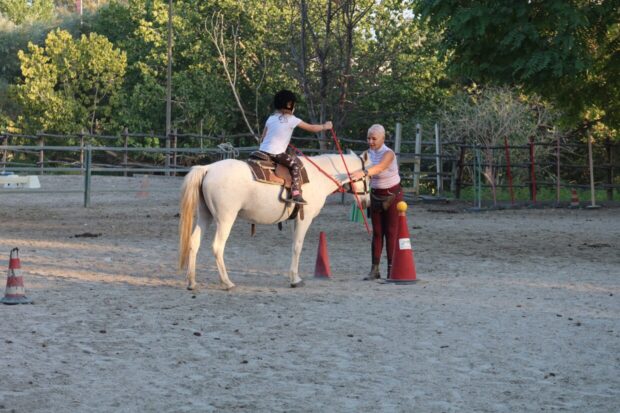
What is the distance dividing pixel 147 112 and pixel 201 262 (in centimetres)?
3982

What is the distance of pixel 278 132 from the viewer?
11.3 m

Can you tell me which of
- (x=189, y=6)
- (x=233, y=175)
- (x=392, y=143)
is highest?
(x=189, y=6)

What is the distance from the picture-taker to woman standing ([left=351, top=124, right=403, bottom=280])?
12.1 metres

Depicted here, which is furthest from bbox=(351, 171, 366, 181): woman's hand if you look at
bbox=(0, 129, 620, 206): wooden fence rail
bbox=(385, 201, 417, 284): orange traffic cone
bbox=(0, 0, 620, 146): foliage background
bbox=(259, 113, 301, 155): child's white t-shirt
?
bbox=(0, 0, 620, 146): foliage background

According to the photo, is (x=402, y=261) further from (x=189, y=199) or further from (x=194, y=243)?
(x=189, y=199)

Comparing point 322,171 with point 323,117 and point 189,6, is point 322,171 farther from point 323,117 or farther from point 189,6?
point 189,6

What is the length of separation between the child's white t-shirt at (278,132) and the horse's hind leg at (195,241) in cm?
91

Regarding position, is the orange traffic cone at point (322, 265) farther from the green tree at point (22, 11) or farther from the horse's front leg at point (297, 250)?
the green tree at point (22, 11)

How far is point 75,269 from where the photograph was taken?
1277cm

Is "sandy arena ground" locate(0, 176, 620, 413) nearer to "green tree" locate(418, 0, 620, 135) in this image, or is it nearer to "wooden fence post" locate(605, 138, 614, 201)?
"green tree" locate(418, 0, 620, 135)

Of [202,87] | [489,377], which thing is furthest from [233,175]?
[202,87]

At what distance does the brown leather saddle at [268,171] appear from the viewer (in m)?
11.2

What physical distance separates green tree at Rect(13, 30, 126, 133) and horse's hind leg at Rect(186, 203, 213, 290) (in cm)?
4406

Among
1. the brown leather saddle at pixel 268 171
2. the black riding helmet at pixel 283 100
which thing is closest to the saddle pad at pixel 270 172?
the brown leather saddle at pixel 268 171
